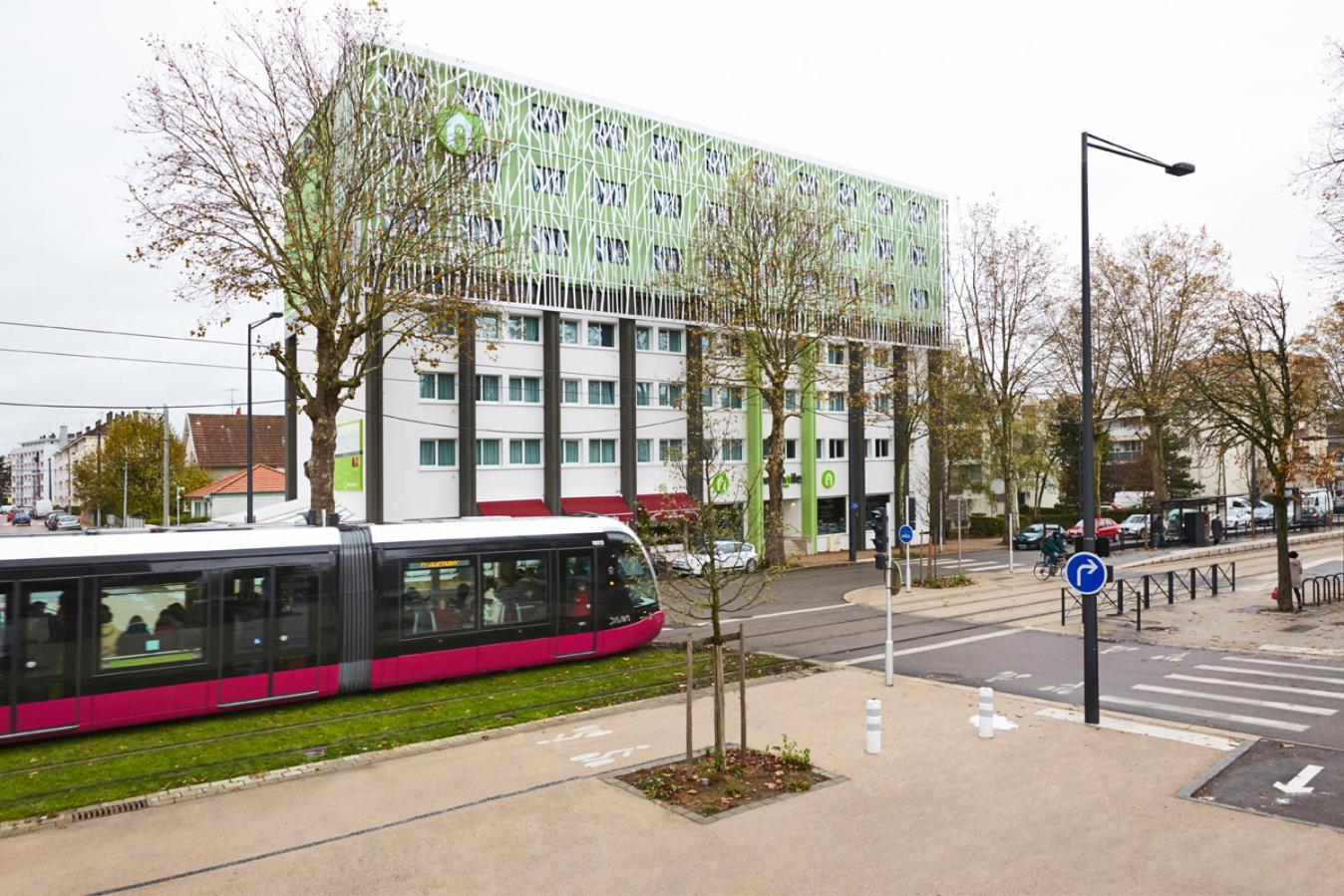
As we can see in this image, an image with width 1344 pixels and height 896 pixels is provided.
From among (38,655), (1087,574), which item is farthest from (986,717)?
(38,655)

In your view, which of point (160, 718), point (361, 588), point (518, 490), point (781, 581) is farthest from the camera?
point (518, 490)

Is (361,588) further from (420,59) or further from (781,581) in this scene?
(420,59)

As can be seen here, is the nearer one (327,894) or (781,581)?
(327,894)

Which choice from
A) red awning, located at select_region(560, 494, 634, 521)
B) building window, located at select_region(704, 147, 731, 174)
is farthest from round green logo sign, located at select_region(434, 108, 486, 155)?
red awning, located at select_region(560, 494, 634, 521)

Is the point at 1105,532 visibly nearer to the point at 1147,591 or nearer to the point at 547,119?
the point at 1147,591

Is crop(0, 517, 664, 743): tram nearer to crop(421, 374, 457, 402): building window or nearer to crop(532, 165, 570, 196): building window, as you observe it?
crop(421, 374, 457, 402): building window

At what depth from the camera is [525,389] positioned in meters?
36.8

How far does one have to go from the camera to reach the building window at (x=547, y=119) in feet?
122

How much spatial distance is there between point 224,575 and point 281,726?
2.23 m

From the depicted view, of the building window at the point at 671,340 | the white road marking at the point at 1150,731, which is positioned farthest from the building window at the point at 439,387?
the white road marking at the point at 1150,731

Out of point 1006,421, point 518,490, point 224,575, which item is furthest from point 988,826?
point 1006,421

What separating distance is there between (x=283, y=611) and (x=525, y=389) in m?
24.6

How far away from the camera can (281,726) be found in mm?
11914

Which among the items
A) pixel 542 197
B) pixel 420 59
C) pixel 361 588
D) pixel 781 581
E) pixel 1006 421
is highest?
pixel 420 59
